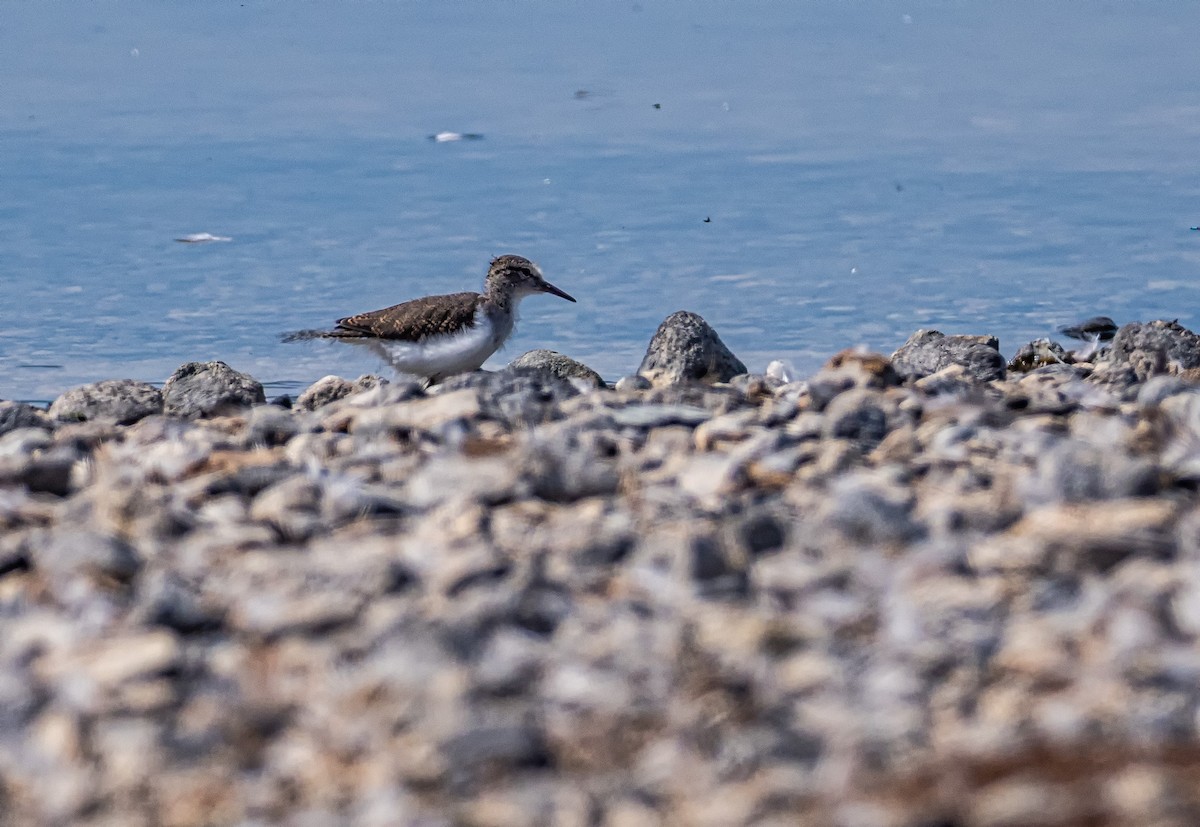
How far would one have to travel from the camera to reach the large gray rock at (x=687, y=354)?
35.5 feet

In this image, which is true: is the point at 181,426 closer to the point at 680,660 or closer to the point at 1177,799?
the point at 680,660

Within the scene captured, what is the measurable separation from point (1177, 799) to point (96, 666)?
2865mm

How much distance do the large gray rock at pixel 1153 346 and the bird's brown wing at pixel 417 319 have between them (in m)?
4.22

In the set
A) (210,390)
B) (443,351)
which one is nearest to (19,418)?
(210,390)

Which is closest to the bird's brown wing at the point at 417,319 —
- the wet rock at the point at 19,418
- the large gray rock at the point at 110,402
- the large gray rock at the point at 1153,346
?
the large gray rock at the point at 110,402

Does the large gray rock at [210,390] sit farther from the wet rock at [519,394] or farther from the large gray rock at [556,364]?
the wet rock at [519,394]

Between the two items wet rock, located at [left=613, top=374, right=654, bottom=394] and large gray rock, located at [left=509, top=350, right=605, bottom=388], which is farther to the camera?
large gray rock, located at [left=509, top=350, right=605, bottom=388]

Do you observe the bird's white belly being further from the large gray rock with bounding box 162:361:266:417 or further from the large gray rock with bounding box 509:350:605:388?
the large gray rock with bounding box 162:361:266:417

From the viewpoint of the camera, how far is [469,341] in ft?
36.4

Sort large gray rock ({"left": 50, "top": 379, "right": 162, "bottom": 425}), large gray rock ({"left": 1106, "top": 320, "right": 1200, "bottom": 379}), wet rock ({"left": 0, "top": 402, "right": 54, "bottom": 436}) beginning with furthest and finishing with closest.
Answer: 1. large gray rock ({"left": 1106, "top": 320, "right": 1200, "bottom": 379})
2. large gray rock ({"left": 50, "top": 379, "right": 162, "bottom": 425})
3. wet rock ({"left": 0, "top": 402, "right": 54, "bottom": 436})

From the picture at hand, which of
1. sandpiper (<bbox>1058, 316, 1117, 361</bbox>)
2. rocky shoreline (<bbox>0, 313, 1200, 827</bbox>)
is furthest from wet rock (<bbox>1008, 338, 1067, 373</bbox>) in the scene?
rocky shoreline (<bbox>0, 313, 1200, 827</bbox>)

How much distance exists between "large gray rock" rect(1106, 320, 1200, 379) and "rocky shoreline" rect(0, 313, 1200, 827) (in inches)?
147

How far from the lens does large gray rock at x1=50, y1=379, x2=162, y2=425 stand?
992 cm

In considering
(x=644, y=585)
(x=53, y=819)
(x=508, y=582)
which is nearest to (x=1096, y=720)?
(x=644, y=585)
